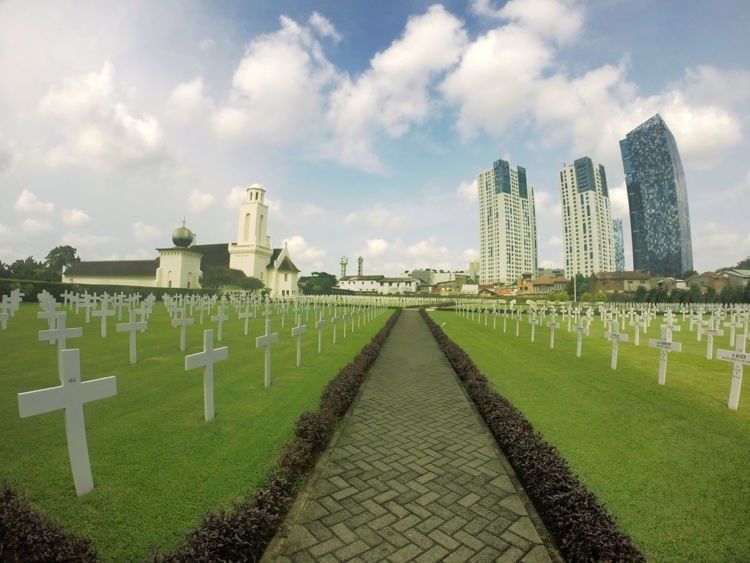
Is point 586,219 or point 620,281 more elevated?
point 586,219

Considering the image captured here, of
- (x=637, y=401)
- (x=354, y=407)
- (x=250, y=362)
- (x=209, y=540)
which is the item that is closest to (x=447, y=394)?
(x=354, y=407)

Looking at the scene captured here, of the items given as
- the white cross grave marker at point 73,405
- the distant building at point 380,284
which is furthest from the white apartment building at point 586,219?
the white cross grave marker at point 73,405

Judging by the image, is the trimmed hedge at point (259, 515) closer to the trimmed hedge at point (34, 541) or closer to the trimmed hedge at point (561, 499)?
the trimmed hedge at point (34, 541)

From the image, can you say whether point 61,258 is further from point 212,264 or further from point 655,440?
point 655,440

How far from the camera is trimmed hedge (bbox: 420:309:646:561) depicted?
9.34 feet

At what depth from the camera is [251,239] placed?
7556 cm

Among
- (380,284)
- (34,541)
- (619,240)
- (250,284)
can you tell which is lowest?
Result: (34,541)

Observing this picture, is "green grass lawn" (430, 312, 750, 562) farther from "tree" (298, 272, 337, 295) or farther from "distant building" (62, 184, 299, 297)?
"tree" (298, 272, 337, 295)

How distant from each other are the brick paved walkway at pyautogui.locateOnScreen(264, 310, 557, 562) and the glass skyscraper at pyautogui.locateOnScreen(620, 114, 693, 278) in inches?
6245

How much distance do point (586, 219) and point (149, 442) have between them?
15683 cm

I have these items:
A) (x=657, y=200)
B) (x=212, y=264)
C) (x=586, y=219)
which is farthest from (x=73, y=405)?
(x=657, y=200)

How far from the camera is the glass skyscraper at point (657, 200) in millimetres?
125938

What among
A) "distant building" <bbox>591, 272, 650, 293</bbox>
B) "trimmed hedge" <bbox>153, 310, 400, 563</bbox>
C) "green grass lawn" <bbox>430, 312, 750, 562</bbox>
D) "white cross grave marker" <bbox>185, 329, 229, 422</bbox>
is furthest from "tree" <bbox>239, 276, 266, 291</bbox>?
"distant building" <bbox>591, 272, 650, 293</bbox>

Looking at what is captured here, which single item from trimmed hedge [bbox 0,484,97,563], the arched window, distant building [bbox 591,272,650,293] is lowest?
trimmed hedge [bbox 0,484,97,563]
